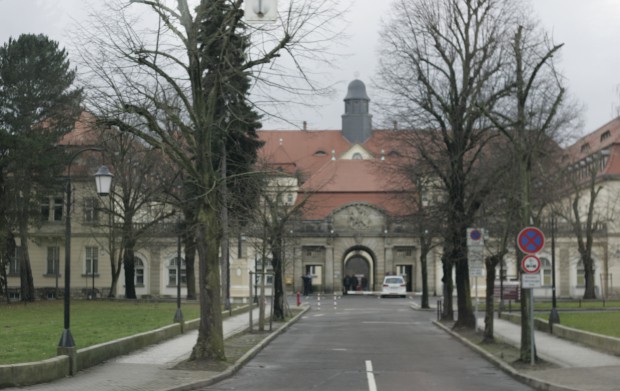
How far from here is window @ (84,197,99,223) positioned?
193 feet

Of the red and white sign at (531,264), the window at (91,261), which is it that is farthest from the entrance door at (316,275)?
the red and white sign at (531,264)

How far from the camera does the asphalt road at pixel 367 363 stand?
1768 centimetres

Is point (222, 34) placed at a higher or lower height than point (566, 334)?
higher

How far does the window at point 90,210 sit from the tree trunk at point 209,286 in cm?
3666

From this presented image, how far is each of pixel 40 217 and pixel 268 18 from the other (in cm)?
4547

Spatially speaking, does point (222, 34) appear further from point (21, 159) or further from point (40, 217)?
point (40, 217)

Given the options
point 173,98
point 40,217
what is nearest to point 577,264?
point 40,217

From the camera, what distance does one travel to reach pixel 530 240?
65.7 ft

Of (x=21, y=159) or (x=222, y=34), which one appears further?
(x=21, y=159)

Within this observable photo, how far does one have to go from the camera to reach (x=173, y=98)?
24.8 m

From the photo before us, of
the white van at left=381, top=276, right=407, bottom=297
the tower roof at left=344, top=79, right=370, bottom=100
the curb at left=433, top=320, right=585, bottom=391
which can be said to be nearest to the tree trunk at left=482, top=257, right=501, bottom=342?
the curb at left=433, top=320, right=585, bottom=391

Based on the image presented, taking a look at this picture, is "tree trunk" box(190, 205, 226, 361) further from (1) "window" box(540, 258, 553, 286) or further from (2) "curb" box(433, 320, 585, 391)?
(1) "window" box(540, 258, 553, 286)

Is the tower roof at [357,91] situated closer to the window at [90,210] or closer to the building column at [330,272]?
A: the building column at [330,272]

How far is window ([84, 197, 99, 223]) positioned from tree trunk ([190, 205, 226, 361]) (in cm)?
3666
